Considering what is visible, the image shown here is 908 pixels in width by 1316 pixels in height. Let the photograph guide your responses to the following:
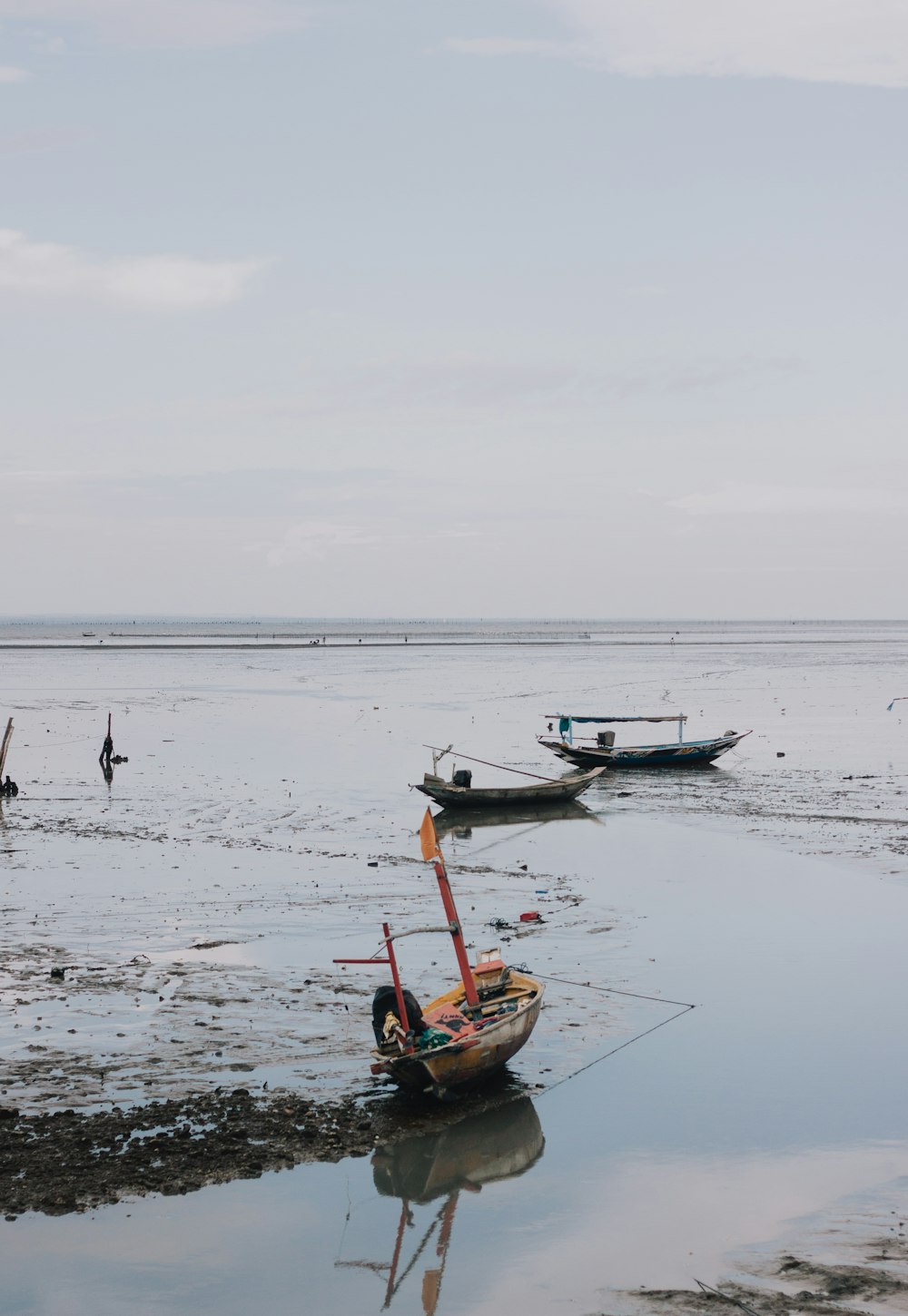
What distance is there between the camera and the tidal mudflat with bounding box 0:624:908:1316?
9.84 m

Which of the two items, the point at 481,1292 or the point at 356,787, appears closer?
the point at 481,1292

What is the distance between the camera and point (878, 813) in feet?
101

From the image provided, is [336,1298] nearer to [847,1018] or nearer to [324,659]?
[847,1018]

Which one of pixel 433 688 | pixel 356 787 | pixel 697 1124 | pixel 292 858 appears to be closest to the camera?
pixel 697 1124

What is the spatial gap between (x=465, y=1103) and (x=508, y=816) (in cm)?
1929

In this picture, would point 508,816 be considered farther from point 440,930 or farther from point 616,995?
point 440,930

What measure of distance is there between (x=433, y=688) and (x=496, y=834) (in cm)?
4916

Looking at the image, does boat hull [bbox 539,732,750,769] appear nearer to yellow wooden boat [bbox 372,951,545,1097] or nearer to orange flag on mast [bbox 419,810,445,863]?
yellow wooden boat [bbox 372,951,545,1097]

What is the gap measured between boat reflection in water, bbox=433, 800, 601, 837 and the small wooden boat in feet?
48.8

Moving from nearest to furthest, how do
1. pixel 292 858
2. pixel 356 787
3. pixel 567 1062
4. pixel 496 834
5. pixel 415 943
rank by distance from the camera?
1. pixel 567 1062
2. pixel 415 943
3. pixel 292 858
4. pixel 496 834
5. pixel 356 787

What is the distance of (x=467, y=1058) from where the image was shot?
12.7 meters

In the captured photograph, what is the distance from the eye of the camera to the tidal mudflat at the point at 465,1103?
9844mm

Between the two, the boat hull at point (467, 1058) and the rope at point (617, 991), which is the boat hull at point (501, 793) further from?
the boat hull at point (467, 1058)

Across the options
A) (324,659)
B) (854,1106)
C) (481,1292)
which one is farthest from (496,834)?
(324,659)
